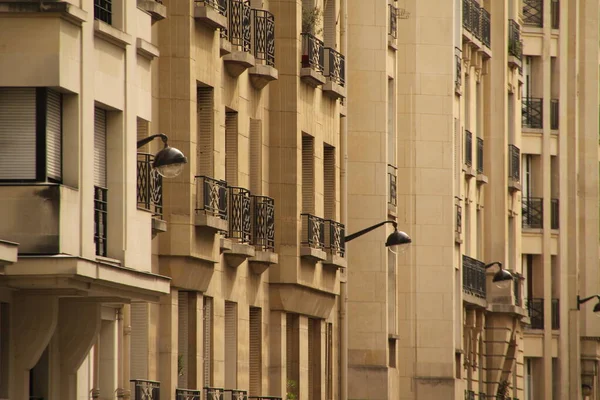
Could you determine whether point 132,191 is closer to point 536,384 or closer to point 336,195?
point 336,195

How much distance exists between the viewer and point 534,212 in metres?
75.1

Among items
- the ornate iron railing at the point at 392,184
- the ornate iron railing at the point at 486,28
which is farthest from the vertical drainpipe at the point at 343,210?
the ornate iron railing at the point at 486,28

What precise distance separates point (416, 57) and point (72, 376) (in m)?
26.8

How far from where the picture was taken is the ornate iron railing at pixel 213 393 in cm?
3719

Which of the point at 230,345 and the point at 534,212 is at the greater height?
the point at 534,212

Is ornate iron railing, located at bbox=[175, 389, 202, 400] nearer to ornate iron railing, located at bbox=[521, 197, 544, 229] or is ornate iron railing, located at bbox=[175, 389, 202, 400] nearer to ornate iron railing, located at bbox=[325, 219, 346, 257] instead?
ornate iron railing, located at bbox=[325, 219, 346, 257]

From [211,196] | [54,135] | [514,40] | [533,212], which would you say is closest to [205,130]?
[211,196]

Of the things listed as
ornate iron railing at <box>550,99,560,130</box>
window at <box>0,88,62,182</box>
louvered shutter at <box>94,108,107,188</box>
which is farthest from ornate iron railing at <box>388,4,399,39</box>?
ornate iron railing at <box>550,99,560,130</box>

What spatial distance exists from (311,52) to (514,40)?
2637cm

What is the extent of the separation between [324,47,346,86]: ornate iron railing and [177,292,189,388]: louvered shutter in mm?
9632

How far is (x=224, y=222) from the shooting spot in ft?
121

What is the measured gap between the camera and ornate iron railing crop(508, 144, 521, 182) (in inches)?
2692

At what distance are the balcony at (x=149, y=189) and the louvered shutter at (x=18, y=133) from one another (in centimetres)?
444

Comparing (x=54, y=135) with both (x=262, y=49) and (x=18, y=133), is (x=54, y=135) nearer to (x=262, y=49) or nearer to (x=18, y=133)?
(x=18, y=133)
